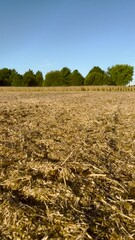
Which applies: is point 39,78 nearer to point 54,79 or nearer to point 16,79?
point 54,79

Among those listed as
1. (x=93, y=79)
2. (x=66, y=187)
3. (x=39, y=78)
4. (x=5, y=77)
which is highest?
(x=5, y=77)

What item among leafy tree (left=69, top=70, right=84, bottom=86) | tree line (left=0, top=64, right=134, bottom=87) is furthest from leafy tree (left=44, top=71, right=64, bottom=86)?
leafy tree (left=69, top=70, right=84, bottom=86)

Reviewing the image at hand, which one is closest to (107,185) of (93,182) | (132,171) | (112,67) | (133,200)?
(93,182)

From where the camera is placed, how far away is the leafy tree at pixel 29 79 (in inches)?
3221

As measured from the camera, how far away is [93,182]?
3418 millimetres

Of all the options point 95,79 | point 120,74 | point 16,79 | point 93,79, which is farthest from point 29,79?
point 120,74

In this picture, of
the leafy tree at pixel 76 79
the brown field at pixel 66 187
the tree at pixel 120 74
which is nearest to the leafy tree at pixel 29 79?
the leafy tree at pixel 76 79

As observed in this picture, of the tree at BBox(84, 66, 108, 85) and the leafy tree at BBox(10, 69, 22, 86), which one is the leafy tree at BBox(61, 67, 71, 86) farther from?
the leafy tree at BBox(10, 69, 22, 86)

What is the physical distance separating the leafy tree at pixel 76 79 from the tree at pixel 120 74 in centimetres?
1314

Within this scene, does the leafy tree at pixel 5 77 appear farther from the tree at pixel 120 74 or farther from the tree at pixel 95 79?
the tree at pixel 120 74

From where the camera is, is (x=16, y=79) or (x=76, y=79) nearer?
(x=16, y=79)

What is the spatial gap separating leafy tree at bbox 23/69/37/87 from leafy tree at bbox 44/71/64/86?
3474 mm

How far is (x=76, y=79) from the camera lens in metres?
84.4

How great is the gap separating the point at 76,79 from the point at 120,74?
1727cm
